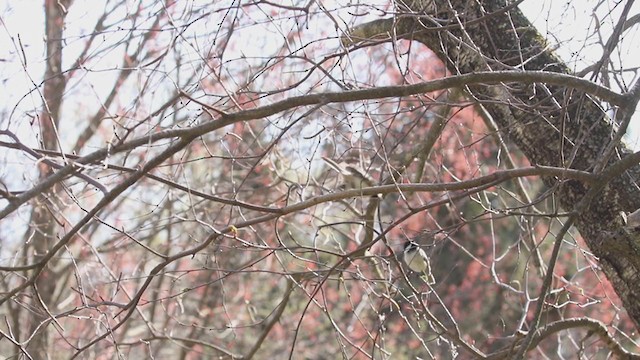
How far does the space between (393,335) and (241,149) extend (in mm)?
5130

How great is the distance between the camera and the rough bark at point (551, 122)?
324 centimetres

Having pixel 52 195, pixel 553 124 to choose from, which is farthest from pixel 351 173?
pixel 52 195

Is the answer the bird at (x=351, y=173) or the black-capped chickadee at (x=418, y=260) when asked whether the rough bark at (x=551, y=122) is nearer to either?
the black-capped chickadee at (x=418, y=260)

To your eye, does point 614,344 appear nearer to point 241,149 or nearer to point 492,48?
point 492,48

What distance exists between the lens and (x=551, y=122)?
11.3ft

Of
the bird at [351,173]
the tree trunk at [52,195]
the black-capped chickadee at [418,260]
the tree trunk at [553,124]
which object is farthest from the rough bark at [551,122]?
the tree trunk at [52,195]

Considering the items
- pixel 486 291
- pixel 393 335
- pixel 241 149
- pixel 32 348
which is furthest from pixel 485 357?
pixel 486 291

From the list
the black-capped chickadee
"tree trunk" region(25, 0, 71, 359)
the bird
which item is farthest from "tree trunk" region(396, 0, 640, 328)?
"tree trunk" region(25, 0, 71, 359)

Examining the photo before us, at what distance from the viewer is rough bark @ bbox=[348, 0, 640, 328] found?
3236 mm

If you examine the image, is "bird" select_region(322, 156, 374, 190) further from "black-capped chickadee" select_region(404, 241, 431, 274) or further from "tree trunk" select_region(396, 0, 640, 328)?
"tree trunk" select_region(396, 0, 640, 328)

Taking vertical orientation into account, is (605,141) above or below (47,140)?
below

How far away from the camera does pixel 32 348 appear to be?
6746mm

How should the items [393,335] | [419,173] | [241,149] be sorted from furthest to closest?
[393,335] → [241,149] → [419,173]

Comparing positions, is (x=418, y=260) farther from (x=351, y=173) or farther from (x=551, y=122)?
(x=551, y=122)
